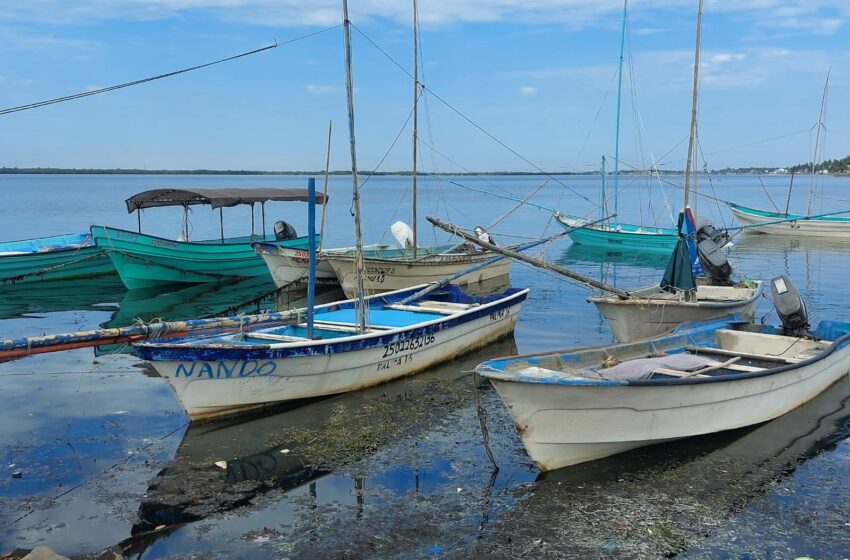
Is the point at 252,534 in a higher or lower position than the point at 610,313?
lower

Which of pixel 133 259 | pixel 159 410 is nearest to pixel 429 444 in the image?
pixel 159 410

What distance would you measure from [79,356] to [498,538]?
1032 cm

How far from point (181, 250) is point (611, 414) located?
18.8m

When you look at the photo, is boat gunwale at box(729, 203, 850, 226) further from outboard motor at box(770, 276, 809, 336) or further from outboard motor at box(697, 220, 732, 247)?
outboard motor at box(770, 276, 809, 336)

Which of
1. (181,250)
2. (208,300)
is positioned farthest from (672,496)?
(181,250)

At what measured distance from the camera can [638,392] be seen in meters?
8.20

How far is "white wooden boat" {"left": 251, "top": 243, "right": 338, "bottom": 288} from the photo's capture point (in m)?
21.4

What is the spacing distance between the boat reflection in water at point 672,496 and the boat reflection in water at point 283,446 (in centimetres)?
169

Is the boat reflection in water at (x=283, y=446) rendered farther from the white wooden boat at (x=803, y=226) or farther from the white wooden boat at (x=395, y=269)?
the white wooden boat at (x=803, y=226)

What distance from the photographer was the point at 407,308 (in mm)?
14492

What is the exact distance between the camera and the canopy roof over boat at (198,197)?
2238 cm

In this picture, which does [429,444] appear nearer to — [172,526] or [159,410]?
[172,526]

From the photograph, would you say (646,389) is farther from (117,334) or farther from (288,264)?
(288,264)

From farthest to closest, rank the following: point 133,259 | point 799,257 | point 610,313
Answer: point 799,257, point 133,259, point 610,313
